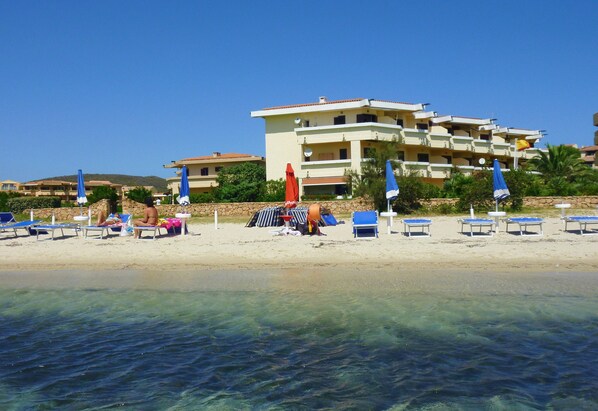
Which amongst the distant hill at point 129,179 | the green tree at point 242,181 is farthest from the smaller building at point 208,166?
the distant hill at point 129,179

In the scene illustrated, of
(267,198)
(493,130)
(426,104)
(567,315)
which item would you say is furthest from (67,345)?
(493,130)

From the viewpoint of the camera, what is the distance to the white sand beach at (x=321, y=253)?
1278 cm

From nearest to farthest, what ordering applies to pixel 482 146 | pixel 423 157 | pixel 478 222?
pixel 478 222 → pixel 423 157 → pixel 482 146

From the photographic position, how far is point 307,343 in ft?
23.6

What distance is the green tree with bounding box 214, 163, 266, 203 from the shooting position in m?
47.0

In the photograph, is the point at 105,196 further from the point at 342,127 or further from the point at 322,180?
the point at 342,127

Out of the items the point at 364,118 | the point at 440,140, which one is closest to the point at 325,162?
the point at 364,118

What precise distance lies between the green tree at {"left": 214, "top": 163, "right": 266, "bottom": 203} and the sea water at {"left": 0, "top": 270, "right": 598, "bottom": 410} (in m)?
35.3

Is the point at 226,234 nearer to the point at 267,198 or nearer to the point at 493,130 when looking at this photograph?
the point at 267,198

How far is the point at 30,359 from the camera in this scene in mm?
6777

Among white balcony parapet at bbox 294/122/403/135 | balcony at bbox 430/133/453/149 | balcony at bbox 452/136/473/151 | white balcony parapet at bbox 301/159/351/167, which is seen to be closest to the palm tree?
balcony at bbox 452/136/473/151

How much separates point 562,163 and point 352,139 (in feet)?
59.8

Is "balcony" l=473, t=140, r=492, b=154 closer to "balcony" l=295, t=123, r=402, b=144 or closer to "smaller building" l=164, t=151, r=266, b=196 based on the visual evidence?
"balcony" l=295, t=123, r=402, b=144

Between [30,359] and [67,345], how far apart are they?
641mm
